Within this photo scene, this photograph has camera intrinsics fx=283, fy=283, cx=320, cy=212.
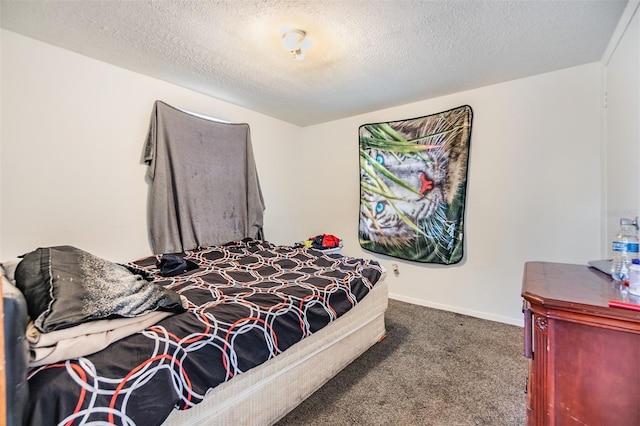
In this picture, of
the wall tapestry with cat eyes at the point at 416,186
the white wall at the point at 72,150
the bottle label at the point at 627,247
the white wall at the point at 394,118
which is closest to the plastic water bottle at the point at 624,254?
the bottle label at the point at 627,247

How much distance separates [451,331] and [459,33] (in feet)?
7.67

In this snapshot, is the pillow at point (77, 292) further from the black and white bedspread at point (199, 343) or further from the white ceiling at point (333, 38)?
the white ceiling at point (333, 38)

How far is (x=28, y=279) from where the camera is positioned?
1.16 meters

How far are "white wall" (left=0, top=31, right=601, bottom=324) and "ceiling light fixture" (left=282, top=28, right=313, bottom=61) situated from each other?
1.47 m

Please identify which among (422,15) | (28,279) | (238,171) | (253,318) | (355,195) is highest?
(422,15)

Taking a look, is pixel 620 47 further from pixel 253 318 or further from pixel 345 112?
pixel 253 318

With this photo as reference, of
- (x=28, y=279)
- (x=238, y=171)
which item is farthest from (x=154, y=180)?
(x=28, y=279)

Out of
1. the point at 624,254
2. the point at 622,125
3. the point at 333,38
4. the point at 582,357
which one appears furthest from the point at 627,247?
the point at 333,38

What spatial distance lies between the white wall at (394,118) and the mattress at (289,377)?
1.40 m

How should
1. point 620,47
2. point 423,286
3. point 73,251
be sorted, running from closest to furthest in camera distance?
point 73,251 → point 620,47 → point 423,286

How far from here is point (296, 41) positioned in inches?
72.4

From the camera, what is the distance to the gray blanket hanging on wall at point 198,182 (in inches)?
99.0

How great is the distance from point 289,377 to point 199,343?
0.62 m

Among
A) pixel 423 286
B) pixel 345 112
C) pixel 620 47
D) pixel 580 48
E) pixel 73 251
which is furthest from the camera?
pixel 345 112
